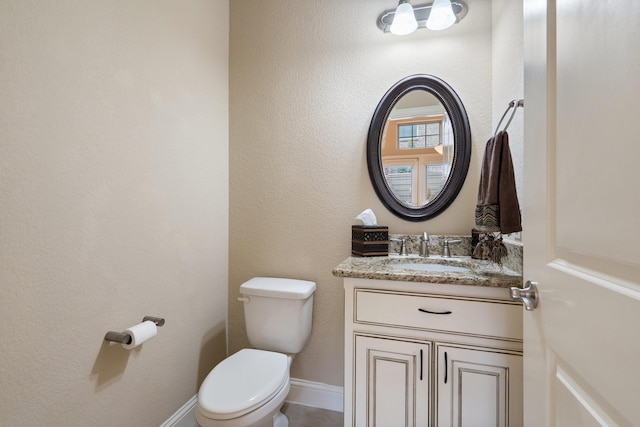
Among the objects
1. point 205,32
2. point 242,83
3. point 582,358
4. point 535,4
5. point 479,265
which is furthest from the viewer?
point 242,83

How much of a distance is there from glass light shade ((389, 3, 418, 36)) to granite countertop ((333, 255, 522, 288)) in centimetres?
126

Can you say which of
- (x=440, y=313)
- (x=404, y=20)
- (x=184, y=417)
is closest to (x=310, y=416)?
(x=184, y=417)

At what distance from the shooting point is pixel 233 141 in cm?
186

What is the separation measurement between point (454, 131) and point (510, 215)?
66 centimetres

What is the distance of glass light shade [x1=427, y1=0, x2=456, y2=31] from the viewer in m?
1.44

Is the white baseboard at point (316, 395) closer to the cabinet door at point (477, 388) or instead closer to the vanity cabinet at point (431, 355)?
the vanity cabinet at point (431, 355)

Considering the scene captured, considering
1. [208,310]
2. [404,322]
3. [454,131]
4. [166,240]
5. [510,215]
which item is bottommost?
[208,310]

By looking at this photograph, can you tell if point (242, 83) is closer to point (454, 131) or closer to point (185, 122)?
point (185, 122)

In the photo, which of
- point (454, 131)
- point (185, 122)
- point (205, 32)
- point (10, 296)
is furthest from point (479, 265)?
point (205, 32)

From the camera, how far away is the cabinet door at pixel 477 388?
1026 millimetres

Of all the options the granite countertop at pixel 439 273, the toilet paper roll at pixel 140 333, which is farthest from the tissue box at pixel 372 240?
the toilet paper roll at pixel 140 333

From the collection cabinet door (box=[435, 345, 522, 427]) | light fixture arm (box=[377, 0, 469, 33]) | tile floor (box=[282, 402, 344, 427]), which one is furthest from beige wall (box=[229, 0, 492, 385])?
cabinet door (box=[435, 345, 522, 427])

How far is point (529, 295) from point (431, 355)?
1.73ft

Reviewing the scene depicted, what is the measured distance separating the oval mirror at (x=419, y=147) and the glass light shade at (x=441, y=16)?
25 centimetres
